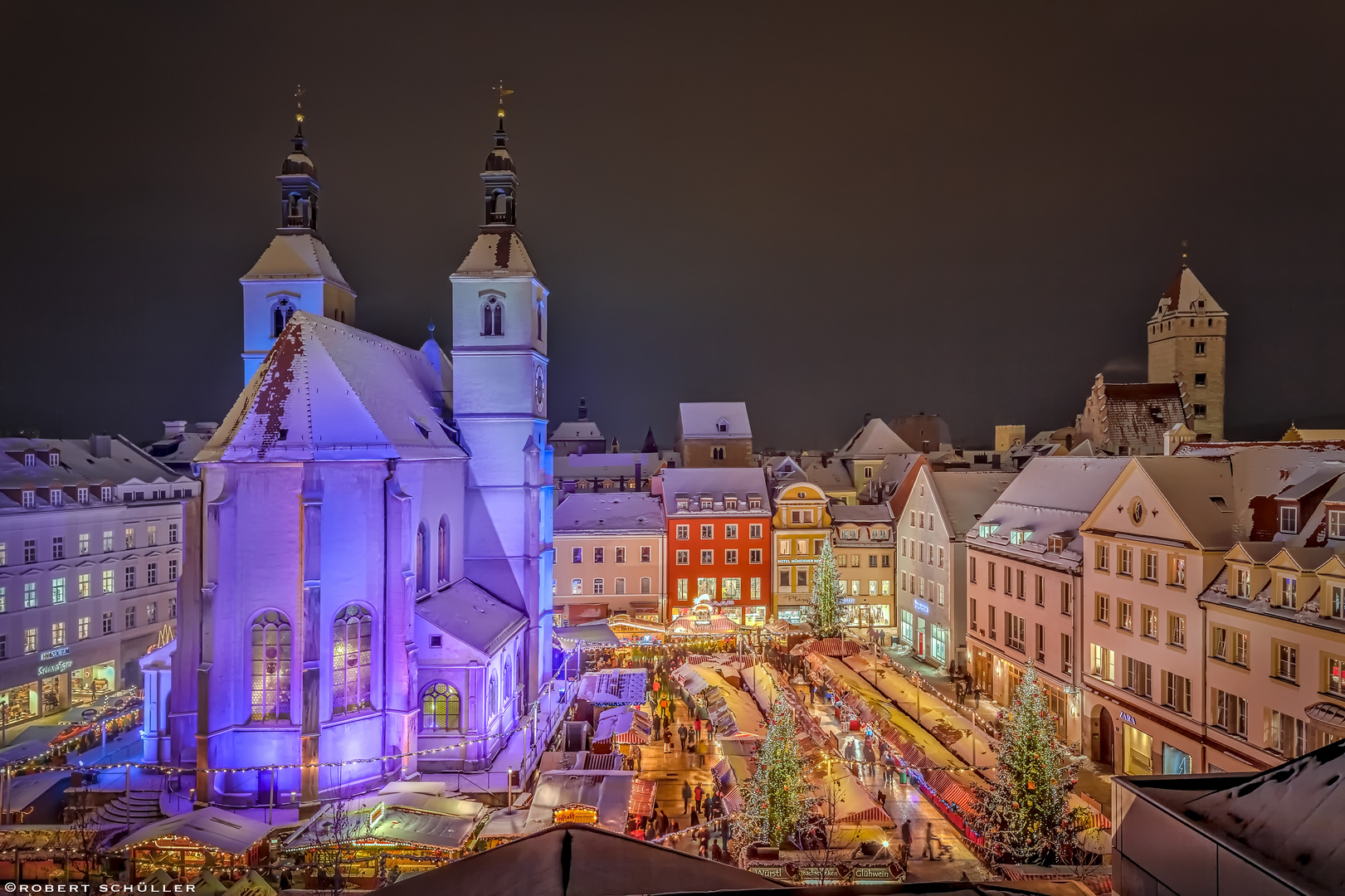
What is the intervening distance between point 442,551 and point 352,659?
742 centimetres

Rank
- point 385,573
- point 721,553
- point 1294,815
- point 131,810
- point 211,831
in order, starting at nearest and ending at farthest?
point 1294,815
point 211,831
point 131,810
point 385,573
point 721,553

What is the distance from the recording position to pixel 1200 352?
288ft

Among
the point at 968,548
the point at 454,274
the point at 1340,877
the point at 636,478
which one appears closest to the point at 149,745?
the point at 454,274

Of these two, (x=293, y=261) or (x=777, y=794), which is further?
(x=293, y=261)

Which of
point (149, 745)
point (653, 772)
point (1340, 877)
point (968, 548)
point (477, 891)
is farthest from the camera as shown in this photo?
point (968, 548)

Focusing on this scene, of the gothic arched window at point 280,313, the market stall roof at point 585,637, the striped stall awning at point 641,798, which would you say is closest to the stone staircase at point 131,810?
the striped stall awning at point 641,798

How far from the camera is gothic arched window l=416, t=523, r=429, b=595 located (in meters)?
31.9

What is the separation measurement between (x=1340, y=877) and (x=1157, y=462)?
2826 cm

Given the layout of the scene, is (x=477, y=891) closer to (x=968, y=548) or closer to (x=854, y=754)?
(x=854, y=754)

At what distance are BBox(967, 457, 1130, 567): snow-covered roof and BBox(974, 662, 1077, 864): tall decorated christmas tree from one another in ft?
45.2

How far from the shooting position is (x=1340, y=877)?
5711mm

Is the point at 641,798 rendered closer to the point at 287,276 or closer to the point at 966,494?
the point at 287,276

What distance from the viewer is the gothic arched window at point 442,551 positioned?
3416 centimetres

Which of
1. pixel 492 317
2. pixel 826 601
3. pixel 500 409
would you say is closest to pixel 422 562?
pixel 500 409
